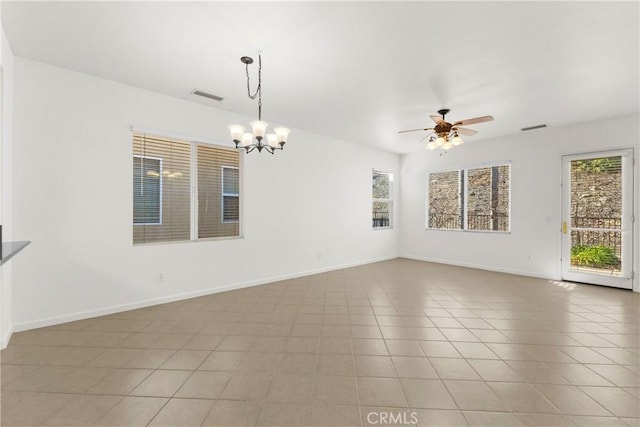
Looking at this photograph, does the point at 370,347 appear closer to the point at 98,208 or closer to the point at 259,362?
the point at 259,362

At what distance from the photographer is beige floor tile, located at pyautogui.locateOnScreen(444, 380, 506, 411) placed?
1.84 m

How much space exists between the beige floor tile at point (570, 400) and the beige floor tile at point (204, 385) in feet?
7.43

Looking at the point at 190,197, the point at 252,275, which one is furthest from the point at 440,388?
the point at 190,197

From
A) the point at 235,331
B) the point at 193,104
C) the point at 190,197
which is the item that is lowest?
the point at 235,331

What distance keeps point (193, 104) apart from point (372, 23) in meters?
2.92

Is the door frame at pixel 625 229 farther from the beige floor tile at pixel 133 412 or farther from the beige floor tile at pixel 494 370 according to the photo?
the beige floor tile at pixel 133 412

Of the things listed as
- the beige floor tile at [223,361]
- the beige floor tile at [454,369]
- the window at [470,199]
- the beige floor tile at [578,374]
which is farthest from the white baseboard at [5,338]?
the window at [470,199]

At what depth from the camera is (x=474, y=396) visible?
1.94 m

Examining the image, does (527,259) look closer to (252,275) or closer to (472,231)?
(472,231)

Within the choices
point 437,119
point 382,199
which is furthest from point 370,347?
point 382,199

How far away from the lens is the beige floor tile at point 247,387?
1.94 meters

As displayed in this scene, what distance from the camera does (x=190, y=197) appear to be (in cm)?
421

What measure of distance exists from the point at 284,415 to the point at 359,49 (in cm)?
310

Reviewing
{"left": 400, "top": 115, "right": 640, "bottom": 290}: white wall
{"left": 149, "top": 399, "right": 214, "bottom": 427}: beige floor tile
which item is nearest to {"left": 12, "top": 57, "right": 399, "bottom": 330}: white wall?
{"left": 149, "top": 399, "right": 214, "bottom": 427}: beige floor tile
